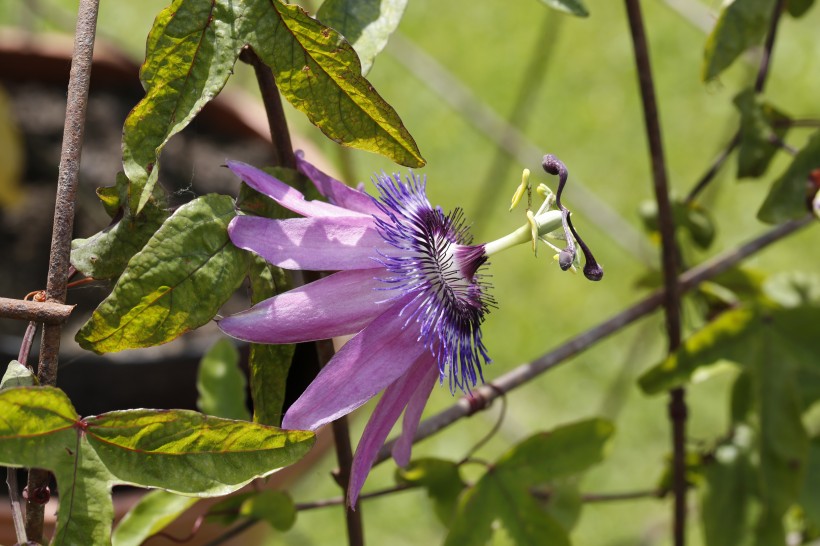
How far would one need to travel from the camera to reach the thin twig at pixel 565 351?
765 mm

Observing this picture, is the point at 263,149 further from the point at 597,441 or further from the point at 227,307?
the point at 597,441

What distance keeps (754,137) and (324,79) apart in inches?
19.9

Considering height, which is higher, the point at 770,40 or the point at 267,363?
the point at 770,40

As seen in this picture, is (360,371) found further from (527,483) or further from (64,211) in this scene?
(527,483)

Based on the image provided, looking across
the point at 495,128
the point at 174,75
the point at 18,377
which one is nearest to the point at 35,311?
the point at 18,377

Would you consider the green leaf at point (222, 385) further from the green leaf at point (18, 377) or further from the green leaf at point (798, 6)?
the green leaf at point (798, 6)

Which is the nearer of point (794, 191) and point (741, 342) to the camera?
point (794, 191)

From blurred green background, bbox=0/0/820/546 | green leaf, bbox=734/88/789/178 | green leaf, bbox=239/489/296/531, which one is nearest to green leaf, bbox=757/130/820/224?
green leaf, bbox=734/88/789/178

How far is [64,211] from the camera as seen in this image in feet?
1.74

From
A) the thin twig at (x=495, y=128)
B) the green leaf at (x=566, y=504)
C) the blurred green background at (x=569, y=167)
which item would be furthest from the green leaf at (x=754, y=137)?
the thin twig at (x=495, y=128)

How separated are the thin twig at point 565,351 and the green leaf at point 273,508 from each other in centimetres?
11

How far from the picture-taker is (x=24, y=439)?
0.51 m

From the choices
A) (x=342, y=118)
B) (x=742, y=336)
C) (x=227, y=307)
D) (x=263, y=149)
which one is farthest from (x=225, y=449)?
(x=263, y=149)

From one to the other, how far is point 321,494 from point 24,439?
→ 1.41m
